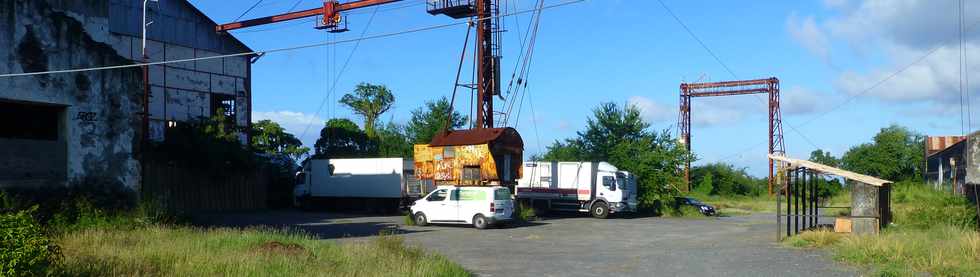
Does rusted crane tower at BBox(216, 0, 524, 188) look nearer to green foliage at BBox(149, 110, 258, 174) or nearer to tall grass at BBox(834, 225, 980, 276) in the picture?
green foliage at BBox(149, 110, 258, 174)

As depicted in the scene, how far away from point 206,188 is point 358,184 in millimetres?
6817

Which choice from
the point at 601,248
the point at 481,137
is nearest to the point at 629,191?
the point at 481,137

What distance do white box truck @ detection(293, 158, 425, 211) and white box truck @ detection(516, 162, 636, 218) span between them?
5.79 m

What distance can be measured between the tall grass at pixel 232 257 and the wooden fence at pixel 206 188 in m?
15.8

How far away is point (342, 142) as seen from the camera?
5256cm

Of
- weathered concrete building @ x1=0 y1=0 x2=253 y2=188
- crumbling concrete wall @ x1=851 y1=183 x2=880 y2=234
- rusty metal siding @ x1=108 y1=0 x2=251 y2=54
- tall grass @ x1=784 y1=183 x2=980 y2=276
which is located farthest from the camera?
rusty metal siding @ x1=108 y1=0 x2=251 y2=54

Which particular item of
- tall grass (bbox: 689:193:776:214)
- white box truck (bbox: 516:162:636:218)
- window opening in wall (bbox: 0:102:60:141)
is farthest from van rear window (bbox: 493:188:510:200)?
tall grass (bbox: 689:193:776:214)

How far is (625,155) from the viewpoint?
1692 inches

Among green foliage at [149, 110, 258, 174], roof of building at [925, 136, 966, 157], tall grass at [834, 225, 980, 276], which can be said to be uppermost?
roof of building at [925, 136, 966, 157]

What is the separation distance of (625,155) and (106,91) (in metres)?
27.9

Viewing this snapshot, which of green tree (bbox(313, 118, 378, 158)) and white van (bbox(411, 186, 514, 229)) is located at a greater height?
green tree (bbox(313, 118, 378, 158))

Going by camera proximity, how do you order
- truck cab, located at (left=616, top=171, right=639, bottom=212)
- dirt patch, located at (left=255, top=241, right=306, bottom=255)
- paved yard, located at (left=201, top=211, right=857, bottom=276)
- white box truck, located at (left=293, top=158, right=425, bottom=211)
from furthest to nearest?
truck cab, located at (left=616, top=171, right=639, bottom=212) < white box truck, located at (left=293, top=158, right=425, bottom=211) < paved yard, located at (left=201, top=211, right=857, bottom=276) < dirt patch, located at (left=255, top=241, right=306, bottom=255)

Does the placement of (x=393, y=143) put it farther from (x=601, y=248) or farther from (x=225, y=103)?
(x=601, y=248)

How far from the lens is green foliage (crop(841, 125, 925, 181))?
6862 cm
